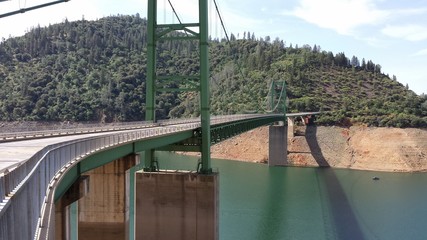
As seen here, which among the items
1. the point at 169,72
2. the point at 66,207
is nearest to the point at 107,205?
the point at 66,207

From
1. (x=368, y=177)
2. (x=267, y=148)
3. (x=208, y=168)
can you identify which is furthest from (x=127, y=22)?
(x=208, y=168)

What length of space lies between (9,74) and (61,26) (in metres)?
43.6

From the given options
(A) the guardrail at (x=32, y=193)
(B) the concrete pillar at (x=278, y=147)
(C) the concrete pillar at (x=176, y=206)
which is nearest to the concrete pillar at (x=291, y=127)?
(B) the concrete pillar at (x=278, y=147)

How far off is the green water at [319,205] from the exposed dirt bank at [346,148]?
6.44 m

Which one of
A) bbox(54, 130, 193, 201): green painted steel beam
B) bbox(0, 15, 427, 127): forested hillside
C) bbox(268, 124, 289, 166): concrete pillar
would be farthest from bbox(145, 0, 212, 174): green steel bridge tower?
bbox(0, 15, 427, 127): forested hillside

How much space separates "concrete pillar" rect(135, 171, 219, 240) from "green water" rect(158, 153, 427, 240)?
14.3 feet

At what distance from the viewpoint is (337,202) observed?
44406mm

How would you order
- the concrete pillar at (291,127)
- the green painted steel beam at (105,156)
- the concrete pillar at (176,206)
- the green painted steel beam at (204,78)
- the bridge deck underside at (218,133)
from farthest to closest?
the concrete pillar at (291,127) < the bridge deck underside at (218,133) < the green painted steel beam at (204,78) < the concrete pillar at (176,206) < the green painted steel beam at (105,156)

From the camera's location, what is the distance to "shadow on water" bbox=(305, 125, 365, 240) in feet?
111

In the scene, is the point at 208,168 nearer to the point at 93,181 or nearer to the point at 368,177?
the point at 93,181

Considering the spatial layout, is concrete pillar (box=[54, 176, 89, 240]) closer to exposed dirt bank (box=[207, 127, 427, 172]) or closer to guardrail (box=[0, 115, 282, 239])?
guardrail (box=[0, 115, 282, 239])

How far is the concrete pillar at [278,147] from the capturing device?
240ft

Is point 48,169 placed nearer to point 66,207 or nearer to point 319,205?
point 66,207

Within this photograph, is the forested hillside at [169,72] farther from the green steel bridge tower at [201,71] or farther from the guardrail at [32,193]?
the guardrail at [32,193]
